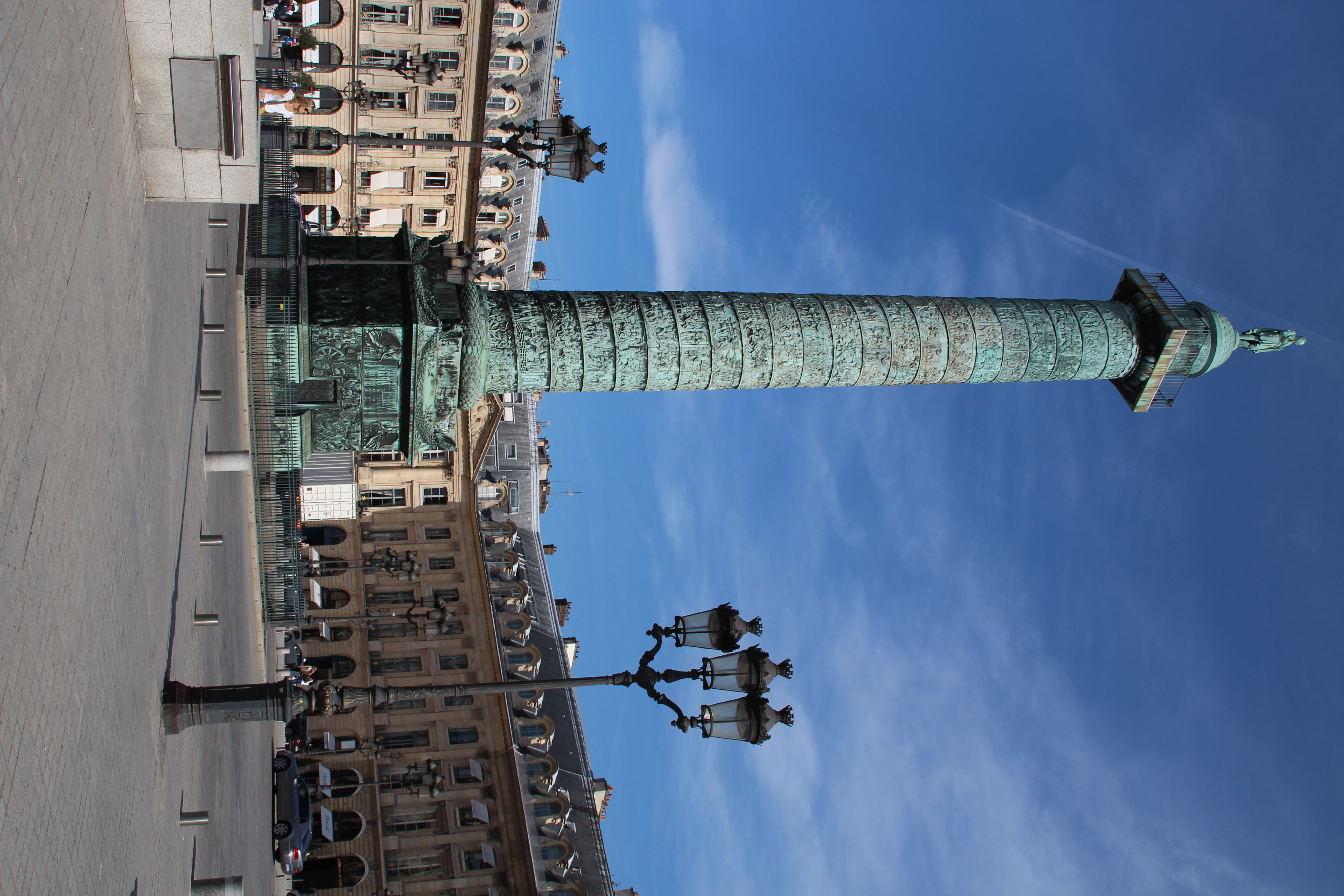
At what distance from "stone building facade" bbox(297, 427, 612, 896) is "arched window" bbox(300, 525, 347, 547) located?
73mm

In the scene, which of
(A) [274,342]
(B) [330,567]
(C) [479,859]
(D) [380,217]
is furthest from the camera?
(D) [380,217]

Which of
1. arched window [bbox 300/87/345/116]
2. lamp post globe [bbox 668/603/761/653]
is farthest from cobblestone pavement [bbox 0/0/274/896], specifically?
arched window [bbox 300/87/345/116]

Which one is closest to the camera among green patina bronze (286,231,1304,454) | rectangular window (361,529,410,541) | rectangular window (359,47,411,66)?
green patina bronze (286,231,1304,454)

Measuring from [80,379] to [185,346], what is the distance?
4.64m

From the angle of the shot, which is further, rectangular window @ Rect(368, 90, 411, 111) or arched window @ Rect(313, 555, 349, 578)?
arched window @ Rect(313, 555, 349, 578)

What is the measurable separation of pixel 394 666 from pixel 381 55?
17811mm

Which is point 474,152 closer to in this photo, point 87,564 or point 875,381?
point 875,381

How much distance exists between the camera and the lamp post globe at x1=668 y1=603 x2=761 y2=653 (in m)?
10.6

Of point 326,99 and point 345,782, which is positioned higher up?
point 326,99

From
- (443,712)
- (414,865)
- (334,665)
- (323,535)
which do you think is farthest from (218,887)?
(323,535)

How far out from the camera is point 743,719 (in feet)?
34.1

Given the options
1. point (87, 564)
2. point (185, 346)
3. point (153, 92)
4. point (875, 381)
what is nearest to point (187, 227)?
point (185, 346)

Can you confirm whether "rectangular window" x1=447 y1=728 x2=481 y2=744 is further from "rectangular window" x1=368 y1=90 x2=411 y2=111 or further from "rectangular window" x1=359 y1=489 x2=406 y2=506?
"rectangular window" x1=368 y1=90 x2=411 y2=111

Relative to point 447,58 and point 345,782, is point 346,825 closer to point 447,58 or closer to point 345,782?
point 345,782
